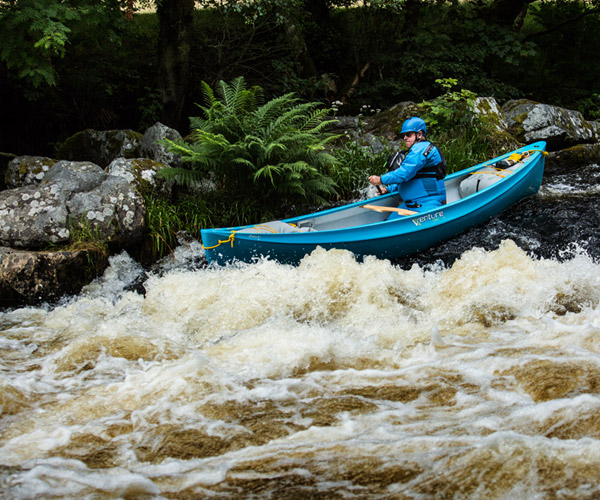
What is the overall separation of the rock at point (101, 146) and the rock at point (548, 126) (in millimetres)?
7066

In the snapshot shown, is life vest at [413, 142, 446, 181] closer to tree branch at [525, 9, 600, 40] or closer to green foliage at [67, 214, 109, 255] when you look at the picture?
green foliage at [67, 214, 109, 255]

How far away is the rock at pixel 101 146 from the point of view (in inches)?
306

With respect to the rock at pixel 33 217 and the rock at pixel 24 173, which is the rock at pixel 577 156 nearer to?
the rock at pixel 33 217

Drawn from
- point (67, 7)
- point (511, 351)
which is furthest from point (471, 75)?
point (511, 351)

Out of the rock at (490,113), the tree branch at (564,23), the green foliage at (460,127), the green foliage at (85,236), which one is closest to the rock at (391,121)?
the green foliage at (460,127)

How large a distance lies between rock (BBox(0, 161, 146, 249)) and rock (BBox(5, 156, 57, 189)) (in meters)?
0.22

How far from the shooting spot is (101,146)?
781cm

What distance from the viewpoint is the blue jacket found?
6.22m

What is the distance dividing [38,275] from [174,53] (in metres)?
4.99

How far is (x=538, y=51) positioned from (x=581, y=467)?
14.0 m

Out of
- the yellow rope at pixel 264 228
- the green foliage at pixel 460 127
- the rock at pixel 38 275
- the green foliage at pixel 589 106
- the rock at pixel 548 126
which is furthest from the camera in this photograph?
the green foliage at pixel 589 106

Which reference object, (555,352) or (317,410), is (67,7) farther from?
(555,352)

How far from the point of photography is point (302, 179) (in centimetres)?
671

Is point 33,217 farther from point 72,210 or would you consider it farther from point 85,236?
point 85,236
